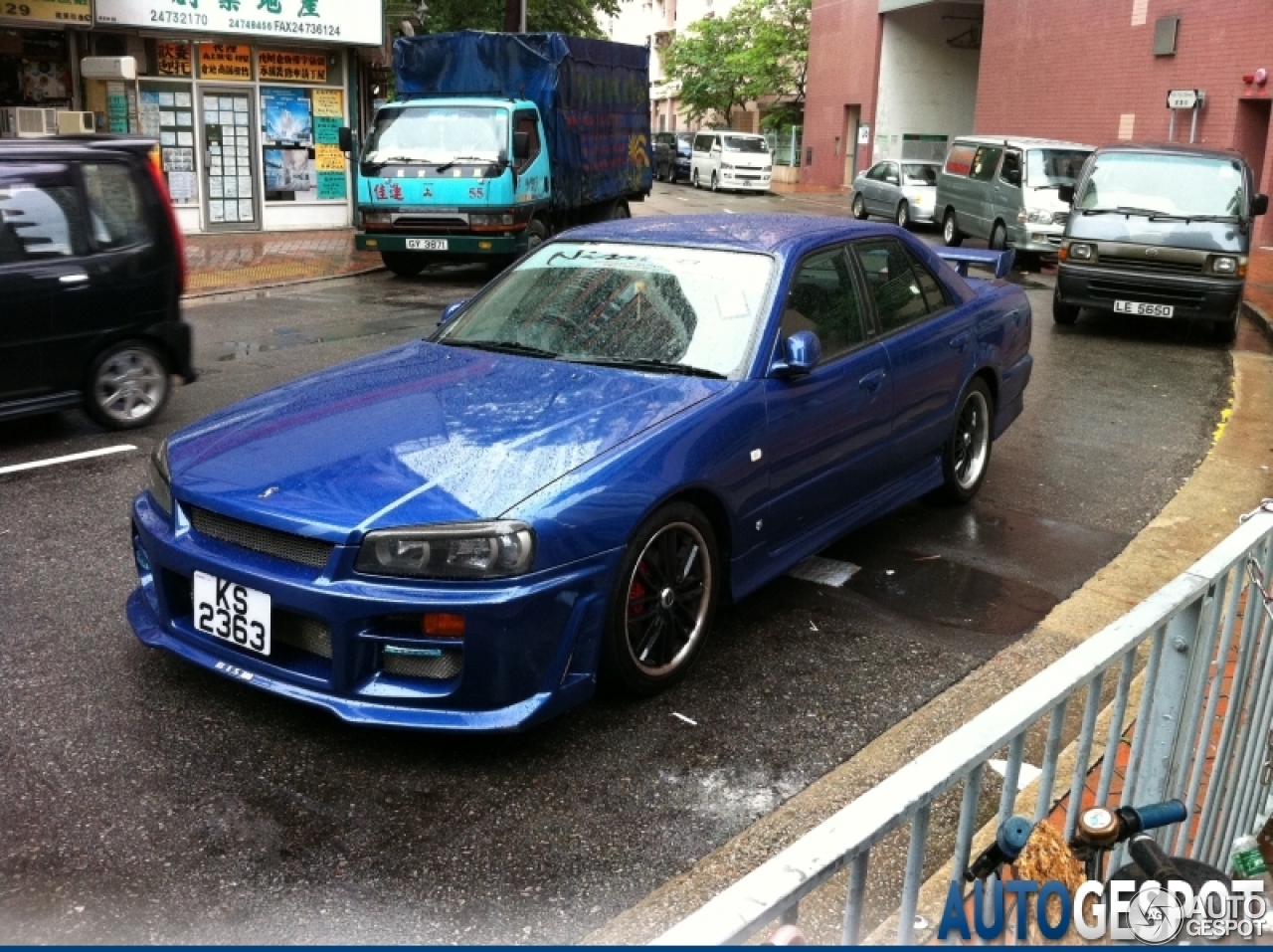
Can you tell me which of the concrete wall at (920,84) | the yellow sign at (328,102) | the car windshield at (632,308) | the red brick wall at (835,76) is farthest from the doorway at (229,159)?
the red brick wall at (835,76)

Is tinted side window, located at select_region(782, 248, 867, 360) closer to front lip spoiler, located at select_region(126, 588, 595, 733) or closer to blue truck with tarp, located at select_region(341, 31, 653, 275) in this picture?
front lip spoiler, located at select_region(126, 588, 595, 733)

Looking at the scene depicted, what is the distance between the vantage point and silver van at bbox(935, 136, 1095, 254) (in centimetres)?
1850

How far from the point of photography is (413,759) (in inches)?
157

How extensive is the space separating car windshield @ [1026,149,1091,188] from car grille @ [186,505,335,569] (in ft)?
55.0

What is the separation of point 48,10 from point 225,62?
10.4 ft

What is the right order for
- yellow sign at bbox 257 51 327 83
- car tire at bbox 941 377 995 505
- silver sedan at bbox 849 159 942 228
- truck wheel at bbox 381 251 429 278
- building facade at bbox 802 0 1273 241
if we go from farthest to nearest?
silver sedan at bbox 849 159 942 228 < building facade at bbox 802 0 1273 241 < yellow sign at bbox 257 51 327 83 < truck wheel at bbox 381 251 429 278 < car tire at bbox 941 377 995 505

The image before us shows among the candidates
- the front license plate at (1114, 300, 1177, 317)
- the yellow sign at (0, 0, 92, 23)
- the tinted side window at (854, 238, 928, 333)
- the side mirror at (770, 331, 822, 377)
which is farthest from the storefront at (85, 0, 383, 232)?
the side mirror at (770, 331, 822, 377)

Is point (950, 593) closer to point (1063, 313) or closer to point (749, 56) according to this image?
point (1063, 313)

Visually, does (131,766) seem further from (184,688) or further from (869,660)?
(869,660)

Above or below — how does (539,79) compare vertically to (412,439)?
above

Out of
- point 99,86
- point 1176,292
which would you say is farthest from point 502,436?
point 99,86

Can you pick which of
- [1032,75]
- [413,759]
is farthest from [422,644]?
[1032,75]

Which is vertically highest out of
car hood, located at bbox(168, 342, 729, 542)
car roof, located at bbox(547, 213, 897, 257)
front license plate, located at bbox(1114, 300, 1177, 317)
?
car roof, located at bbox(547, 213, 897, 257)

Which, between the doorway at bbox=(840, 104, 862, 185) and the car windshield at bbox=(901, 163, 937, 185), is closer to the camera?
the car windshield at bbox=(901, 163, 937, 185)
